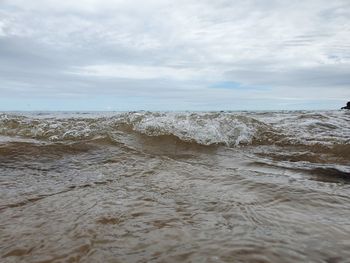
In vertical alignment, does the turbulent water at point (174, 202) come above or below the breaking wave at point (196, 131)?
below

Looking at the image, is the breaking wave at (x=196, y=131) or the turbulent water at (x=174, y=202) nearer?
the turbulent water at (x=174, y=202)

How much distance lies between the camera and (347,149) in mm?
5043

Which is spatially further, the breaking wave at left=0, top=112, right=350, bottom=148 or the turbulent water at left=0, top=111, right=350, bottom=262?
the breaking wave at left=0, top=112, right=350, bottom=148

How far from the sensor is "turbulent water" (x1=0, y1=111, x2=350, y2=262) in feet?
5.42

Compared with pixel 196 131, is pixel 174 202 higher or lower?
lower

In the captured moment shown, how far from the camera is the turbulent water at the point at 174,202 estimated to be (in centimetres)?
165

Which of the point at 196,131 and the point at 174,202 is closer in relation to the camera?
the point at 174,202

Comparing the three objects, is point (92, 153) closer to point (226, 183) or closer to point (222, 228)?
point (226, 183)

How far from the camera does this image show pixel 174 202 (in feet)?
8.07

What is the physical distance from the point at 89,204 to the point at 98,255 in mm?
884

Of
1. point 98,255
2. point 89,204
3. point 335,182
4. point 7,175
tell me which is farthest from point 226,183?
point 7,175

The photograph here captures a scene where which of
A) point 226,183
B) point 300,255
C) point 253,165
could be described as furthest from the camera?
point 253,165

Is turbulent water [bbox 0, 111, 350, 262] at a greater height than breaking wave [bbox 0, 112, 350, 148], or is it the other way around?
breaking wave [bbox 0, 112, 350, 148]

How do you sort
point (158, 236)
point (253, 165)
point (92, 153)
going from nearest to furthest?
point (158, 236)
point (253, 165)
point (92, 153)
